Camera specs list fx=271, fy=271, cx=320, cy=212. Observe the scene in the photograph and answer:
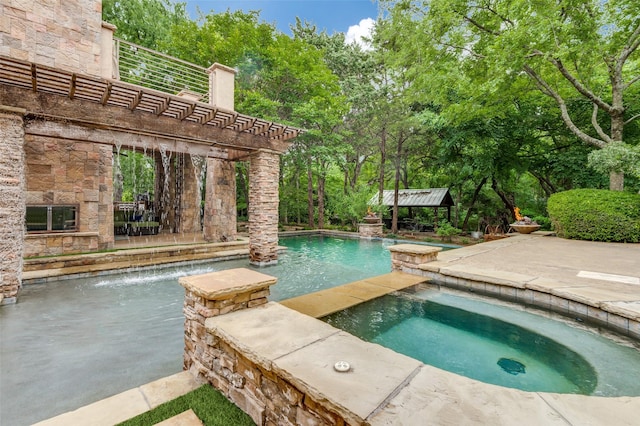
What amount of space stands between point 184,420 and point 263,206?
Answer: 268 inches

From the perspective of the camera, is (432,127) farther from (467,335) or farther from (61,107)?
(61,107)

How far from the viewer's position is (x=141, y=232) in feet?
45.0

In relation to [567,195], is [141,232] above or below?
below

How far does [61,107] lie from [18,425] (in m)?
5.74

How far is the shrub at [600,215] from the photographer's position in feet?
28.2

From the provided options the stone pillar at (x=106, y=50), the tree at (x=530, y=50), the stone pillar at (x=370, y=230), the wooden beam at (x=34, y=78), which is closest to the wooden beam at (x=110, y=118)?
the wooden beam at (x=34, y=78)

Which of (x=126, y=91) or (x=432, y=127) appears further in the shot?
(x=432, y=127)

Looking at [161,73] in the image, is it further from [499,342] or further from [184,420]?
[499,342]

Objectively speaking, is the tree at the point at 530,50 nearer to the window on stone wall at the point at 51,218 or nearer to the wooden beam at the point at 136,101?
the wooden beam at the point at 136,101

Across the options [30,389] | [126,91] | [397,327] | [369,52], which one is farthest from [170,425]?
[369,52]

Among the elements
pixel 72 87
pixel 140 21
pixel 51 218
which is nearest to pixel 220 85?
pixel 72 87

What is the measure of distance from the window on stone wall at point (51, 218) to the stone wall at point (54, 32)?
13.3 feet

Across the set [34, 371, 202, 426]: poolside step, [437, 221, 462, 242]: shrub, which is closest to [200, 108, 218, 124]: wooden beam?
[34, 371, 202, 426]: poolside step

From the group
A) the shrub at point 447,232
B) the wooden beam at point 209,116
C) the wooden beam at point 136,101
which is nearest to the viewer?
the wooden beam at point 136,101
